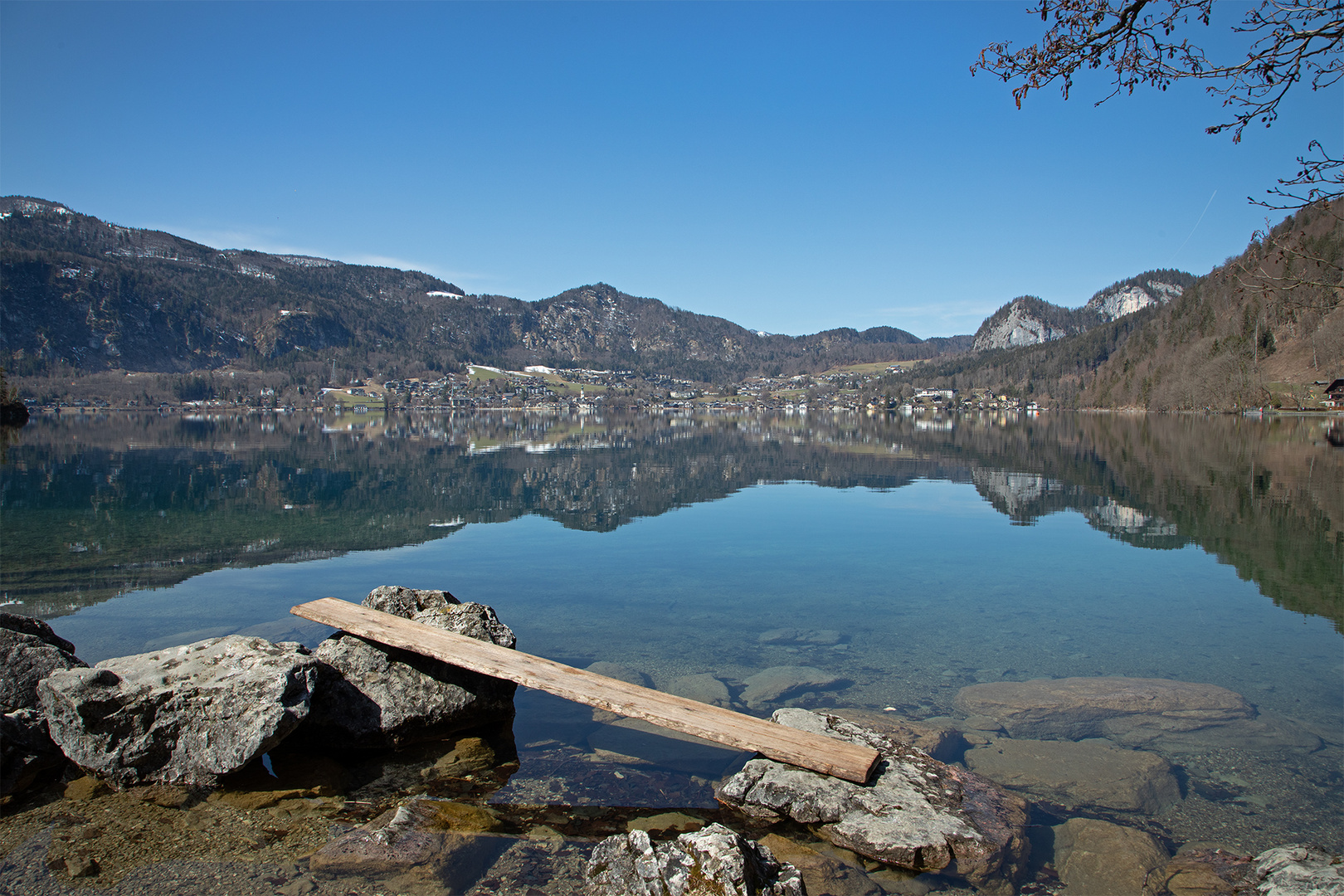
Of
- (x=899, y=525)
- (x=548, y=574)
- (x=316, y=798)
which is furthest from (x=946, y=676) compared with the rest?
(x=899, y=525)

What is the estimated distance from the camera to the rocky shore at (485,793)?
18.4 feet

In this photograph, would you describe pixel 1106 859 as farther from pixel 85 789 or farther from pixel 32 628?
pixel 32 628

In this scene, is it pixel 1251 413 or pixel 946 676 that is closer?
pixel 946 676


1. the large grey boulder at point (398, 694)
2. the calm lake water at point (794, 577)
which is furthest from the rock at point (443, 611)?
Answer: the calm lake water at point (794, 577)

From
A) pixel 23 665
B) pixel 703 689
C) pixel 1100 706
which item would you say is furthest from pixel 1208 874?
pixel 23 665

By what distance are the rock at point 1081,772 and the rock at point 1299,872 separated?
1312 millimetres

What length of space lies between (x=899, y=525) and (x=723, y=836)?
19.4 meters

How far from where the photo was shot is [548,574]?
16.8 metres

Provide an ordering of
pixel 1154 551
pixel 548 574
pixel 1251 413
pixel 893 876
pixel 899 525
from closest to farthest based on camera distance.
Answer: pixel 893 876
pixel 548 574
pixel 1154 551
pixel 899 525
pixel 1251 413

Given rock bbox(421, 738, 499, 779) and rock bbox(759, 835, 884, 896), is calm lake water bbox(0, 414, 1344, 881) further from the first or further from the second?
rock bbox(759, 835, 884, 896)

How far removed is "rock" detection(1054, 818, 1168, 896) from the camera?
5.64 meters

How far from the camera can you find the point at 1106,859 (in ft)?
19.6

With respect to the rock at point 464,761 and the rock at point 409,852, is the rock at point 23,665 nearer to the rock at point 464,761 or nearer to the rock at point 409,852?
the rock at point 464,761

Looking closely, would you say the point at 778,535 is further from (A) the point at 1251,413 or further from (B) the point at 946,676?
(A) the point at 1251,413
